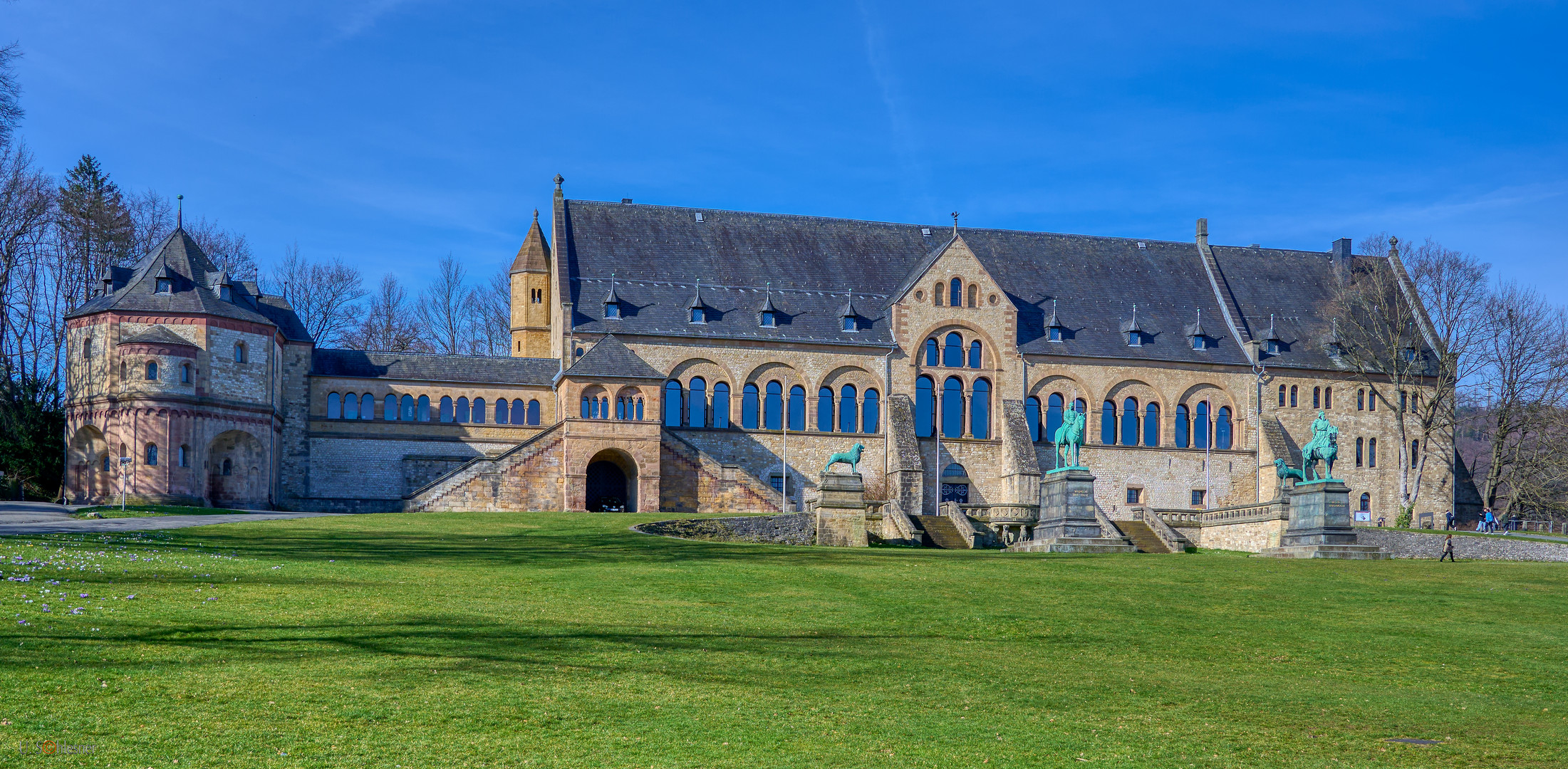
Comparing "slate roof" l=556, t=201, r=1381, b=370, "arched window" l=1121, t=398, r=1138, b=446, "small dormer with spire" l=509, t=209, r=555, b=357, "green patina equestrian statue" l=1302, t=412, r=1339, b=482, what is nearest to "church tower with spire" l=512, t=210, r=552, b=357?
"small dormer with spire" l=509, t=209, r=555, b=357

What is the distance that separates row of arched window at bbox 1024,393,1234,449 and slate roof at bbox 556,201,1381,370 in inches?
90.3

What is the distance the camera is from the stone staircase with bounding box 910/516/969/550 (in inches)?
1852

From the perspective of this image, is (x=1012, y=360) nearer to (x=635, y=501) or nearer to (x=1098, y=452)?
(x=1098, y=452)

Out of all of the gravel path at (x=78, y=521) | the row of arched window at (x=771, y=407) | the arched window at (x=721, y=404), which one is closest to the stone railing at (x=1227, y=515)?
the row of arched window at (x=771, y=407)

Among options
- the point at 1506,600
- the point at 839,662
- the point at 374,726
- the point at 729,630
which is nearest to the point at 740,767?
the point at 374,726

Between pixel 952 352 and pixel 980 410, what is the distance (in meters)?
2.91

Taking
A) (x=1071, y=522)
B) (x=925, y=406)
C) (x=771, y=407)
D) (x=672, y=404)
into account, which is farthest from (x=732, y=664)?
(x=925, y=406)

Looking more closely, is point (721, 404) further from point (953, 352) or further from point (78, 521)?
point (78, 521)

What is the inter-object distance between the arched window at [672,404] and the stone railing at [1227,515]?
19.8 meters

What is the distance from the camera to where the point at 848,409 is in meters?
58.6

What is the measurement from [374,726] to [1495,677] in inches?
577

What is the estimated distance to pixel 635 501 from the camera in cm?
5150

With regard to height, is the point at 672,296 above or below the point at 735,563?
above

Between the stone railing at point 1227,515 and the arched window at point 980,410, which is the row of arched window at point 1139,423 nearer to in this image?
the arched window at point 980,410
